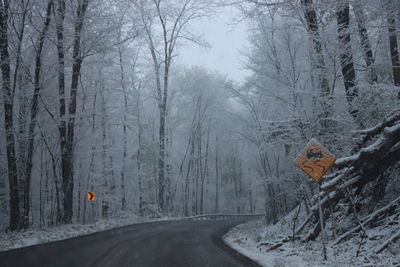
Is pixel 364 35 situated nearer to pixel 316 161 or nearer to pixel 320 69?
pixel 320 69

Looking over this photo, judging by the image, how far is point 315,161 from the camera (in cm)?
768

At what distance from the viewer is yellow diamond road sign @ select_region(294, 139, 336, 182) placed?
7.60 metres

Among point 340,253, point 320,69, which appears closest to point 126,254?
point 340,253

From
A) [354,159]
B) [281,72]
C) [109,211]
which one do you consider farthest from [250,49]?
[109,211]

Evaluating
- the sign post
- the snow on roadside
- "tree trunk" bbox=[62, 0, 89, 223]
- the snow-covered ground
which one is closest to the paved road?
the snow-covered ground

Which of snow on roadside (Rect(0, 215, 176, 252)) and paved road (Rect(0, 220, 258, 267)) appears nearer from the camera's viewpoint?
paved road (Rect(0, 220, 258, 267))

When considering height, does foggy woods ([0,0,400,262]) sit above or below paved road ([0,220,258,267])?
above

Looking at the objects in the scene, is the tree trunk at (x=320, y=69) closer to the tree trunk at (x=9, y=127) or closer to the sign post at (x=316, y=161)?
the sign post at (x=316, y=161)

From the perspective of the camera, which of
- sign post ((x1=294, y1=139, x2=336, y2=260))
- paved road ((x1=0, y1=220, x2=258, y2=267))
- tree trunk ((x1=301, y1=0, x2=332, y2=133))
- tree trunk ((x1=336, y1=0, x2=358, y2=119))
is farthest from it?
tree trunk ((x1=301, y1=0, x2=332, y2=133))

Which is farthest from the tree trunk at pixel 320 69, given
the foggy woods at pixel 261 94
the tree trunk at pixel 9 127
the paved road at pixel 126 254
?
the tree trunk at pixel 9 127

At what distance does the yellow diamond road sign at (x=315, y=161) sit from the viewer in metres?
7.60

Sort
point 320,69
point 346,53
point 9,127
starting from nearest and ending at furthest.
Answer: point 346,53
point 320,69
point 9,127

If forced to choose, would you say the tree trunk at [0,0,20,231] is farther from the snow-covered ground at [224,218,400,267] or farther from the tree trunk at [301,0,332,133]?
the tree trunk at [301,0,332,133]

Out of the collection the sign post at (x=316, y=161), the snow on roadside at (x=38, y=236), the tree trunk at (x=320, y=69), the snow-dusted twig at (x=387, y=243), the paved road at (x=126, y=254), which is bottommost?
the snow on roadside at (x=38, y=236)
